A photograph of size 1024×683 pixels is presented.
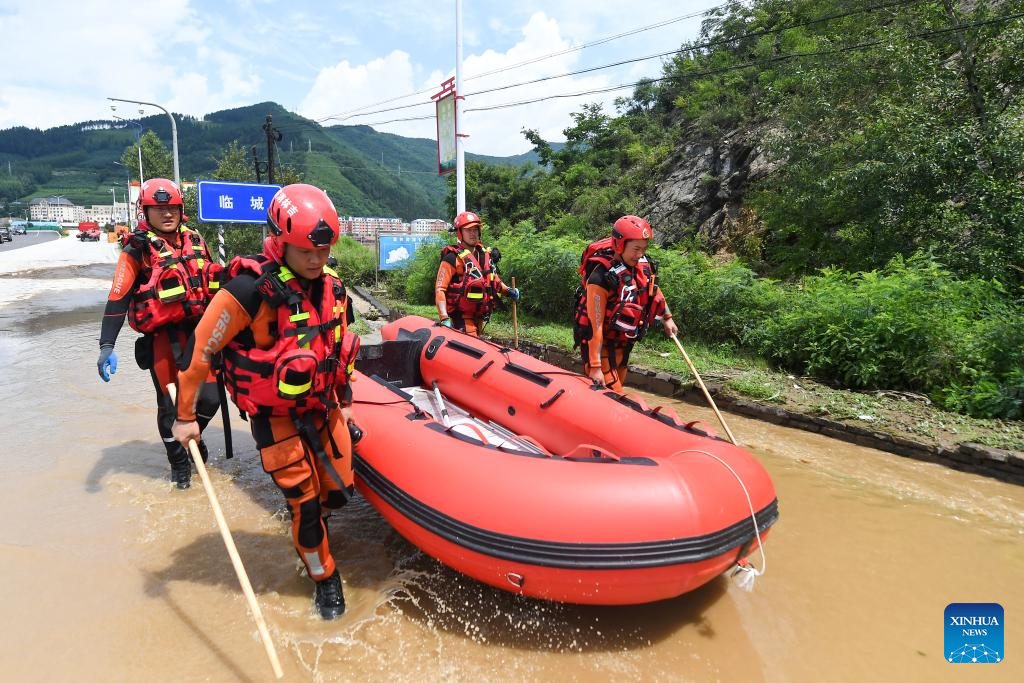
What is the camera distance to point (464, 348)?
408 centimetres

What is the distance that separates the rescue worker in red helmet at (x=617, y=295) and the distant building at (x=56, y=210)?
121m

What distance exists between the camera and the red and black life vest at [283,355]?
2064mm

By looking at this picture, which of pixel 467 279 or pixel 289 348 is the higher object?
pixel 467 279

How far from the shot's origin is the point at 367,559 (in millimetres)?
2945

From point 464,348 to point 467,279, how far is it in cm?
96

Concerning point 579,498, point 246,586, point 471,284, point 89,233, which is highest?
point 89,233

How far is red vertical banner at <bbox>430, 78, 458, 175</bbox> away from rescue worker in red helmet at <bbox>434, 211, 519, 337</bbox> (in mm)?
5894

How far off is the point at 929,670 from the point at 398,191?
96.3 m

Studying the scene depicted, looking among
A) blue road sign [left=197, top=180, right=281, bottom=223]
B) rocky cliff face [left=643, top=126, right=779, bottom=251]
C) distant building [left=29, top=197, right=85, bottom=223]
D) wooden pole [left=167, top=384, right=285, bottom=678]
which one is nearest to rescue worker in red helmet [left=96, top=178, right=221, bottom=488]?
wooden pole [left=167, top=384, right=285, bottom=678]

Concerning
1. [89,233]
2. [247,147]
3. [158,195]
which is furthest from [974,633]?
[247,147]

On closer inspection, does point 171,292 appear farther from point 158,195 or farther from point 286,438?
point 286,438

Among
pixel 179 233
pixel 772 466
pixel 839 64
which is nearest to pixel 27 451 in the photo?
pixel 179 233

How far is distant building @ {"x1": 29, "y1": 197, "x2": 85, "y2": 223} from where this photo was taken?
95938mm

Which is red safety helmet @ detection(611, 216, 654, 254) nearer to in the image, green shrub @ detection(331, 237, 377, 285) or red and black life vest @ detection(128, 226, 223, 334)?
red and black life vest @ detection(128, 226, 223, 334)
